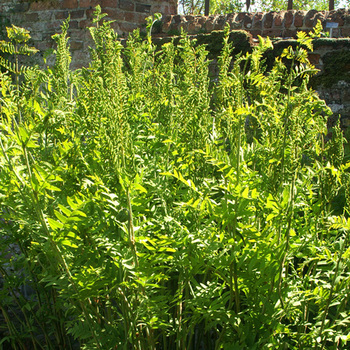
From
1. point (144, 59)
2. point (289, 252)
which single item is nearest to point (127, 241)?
point (289, 252)

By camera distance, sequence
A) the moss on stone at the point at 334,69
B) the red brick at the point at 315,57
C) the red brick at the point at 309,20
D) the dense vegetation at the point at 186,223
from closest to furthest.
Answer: the dense vegetation at the point at 186,223 < the moss on stone at the point at 334,69 < the red brick at the point at 315,57 < the red brick at the point at 309,20

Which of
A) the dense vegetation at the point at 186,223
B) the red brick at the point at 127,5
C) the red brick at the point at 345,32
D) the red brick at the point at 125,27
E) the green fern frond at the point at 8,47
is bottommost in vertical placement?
the dense vegetation at the point at 186,223

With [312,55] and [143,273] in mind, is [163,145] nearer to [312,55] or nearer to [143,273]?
[143,273]

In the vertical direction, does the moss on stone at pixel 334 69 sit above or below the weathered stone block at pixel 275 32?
below

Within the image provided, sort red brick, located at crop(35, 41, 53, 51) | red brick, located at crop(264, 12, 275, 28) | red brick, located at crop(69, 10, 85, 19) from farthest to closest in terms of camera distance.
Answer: red brick, located at crop(35, 41, 53, 51)
red brick, located at crop(69, 10, 85, 19)
red brick, located at crop(264, 12, 275, 28)

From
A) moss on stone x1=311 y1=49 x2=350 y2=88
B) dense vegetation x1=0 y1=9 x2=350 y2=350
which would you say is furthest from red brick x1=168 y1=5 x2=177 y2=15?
dense vegetation x1=0 y1=9 x2=350 y2=350

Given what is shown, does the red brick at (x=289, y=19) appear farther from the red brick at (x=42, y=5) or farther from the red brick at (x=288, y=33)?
the red brick at (x=42, y=5)

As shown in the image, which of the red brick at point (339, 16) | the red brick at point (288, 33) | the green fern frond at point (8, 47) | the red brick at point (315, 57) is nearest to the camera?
the green fern frond at point (8, 47)

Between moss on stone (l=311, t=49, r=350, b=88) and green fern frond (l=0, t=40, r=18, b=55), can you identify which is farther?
moss on stone (l=311, t=49, r=350, b=88)

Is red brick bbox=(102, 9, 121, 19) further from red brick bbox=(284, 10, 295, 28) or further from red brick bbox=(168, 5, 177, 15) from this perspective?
red brick bbox=(284, 10, 295, 28)

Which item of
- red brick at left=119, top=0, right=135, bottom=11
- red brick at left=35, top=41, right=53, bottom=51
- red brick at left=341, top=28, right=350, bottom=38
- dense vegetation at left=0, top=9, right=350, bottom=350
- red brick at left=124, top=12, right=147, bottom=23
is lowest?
dense vegetation at left=0, top=9, right=350, bottom=350

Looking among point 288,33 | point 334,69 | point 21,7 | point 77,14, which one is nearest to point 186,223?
point 334,69

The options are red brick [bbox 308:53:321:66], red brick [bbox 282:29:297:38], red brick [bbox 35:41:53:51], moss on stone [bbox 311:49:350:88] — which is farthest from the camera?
red brick [bbox 35:41:53:51]

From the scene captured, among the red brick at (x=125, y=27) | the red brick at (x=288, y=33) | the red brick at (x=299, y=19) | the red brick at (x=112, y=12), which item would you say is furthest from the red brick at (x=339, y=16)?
the red brick at (x=112, y=12)
